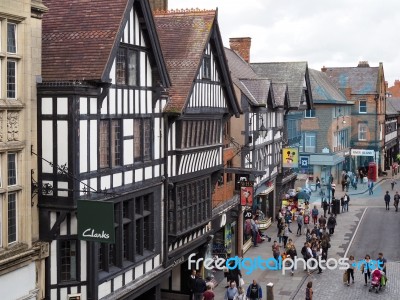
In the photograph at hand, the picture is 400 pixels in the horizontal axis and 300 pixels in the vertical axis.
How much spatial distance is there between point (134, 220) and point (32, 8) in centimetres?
670

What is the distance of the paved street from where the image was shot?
83.5 feet

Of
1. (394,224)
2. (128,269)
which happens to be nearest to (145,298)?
(128,269)

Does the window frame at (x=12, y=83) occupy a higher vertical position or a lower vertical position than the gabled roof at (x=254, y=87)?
lower

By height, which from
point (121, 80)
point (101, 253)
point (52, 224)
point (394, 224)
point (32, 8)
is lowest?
point (394, 224)

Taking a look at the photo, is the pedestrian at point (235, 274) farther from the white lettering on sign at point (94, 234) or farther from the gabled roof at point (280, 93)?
the gabled roof at point (280, 93)

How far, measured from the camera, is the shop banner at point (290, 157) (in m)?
38.6

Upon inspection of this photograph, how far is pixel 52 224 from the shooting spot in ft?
50.4

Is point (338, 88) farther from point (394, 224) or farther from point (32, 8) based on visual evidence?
point (32, 8)

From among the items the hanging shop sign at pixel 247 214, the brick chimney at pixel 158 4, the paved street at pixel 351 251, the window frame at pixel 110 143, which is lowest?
the paved street at pixel 351 251

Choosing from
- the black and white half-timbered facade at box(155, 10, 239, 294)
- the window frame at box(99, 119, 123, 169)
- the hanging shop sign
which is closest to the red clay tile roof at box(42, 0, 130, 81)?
the window frame at box(99, 119, 123, 169)

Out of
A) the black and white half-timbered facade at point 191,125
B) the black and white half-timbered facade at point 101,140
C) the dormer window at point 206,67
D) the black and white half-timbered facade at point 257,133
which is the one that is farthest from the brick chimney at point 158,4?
the black and white half-timbered facade at point 101,140

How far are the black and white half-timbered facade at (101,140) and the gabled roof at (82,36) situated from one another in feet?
0.09

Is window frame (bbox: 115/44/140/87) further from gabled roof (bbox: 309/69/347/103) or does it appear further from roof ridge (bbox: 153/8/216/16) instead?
gabled roof (bbox: 309/69/347/103)

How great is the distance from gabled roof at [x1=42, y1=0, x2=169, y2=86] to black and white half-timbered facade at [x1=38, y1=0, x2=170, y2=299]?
1.1 inches
